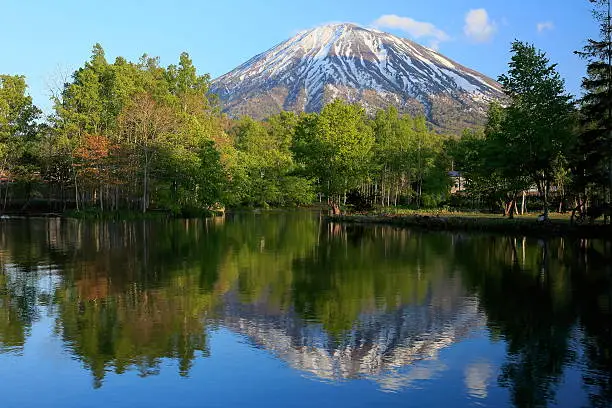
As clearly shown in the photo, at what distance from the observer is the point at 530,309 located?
1423 centimetres

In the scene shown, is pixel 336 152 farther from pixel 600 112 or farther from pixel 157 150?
pixel 600 112

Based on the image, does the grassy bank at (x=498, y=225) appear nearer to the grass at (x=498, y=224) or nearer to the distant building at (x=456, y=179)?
the grass at (x=498, y=224)

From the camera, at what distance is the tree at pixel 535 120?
40938mm

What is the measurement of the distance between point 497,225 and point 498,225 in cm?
10

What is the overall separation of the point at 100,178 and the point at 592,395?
57.2 meters

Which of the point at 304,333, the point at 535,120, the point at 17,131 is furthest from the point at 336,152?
the point at 304,333

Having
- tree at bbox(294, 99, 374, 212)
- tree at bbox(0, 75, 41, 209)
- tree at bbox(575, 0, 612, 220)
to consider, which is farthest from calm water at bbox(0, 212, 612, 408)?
tree at bbox(0, 75, 41, 209)

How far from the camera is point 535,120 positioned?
41.5 meters

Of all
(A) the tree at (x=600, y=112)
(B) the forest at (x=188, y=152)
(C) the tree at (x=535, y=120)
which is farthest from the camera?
(B) the forest at (x=188, y=152)

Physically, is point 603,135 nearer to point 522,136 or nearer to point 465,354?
point 522,136

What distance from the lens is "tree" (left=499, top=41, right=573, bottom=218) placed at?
4094 centimetres

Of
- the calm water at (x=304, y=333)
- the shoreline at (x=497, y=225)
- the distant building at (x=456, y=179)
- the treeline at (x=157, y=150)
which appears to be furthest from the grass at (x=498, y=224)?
the distant building at (x=456, y=179)

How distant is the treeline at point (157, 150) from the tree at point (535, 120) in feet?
64.4

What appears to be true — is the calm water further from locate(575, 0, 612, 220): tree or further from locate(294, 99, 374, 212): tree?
locate(294, 99, 374, 212): tree
